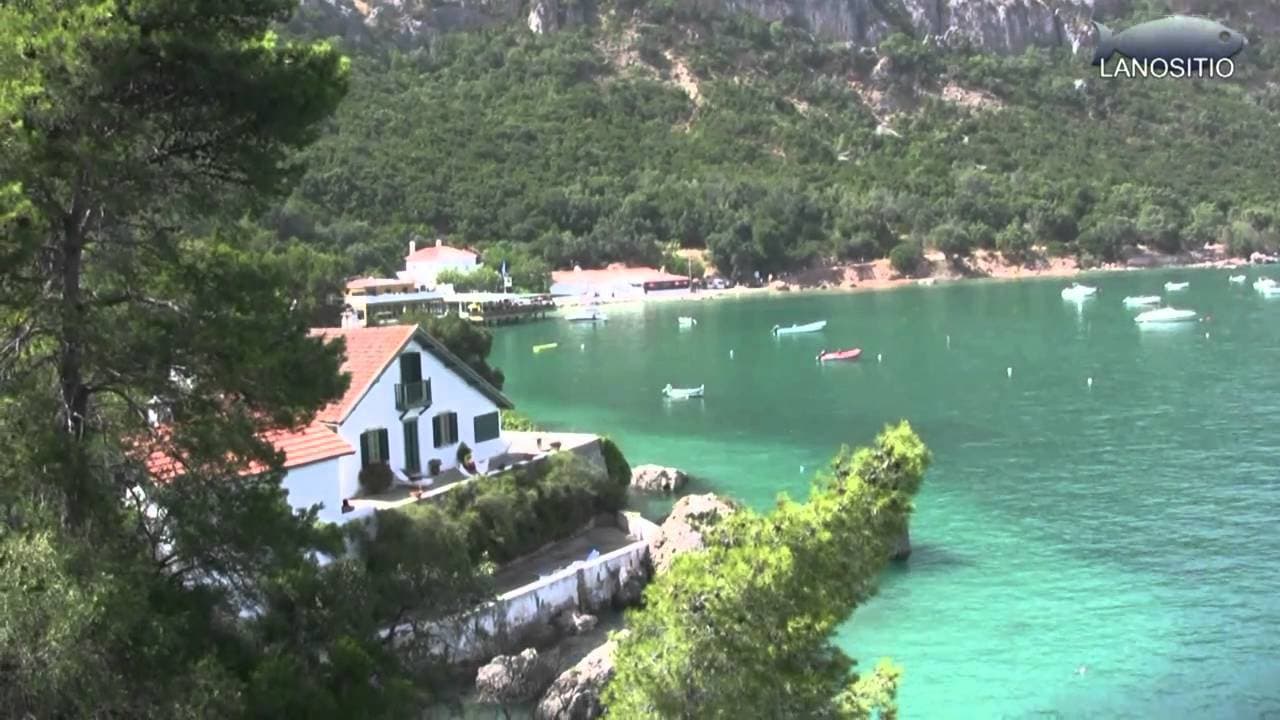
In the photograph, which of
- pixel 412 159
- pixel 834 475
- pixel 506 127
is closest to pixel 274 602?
pixel 834 475

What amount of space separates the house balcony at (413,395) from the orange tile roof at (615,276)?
112 metres

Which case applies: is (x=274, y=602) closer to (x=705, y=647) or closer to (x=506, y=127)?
(x=705, y=647)

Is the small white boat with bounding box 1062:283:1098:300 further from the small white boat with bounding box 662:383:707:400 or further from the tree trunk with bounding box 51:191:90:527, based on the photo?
the tree trunk with bounding box 51:191:90:527

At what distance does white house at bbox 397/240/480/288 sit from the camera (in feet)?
430

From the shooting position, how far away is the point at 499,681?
22.7 metres

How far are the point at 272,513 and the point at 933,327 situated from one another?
93.9 m

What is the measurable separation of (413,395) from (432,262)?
348ft

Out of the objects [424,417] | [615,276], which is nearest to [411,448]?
[424,417]

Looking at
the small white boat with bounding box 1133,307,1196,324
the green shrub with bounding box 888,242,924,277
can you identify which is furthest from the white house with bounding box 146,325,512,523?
the green shrub with bounding box 888,242,924,277

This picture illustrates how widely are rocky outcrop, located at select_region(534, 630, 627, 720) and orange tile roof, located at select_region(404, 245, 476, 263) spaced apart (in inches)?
4548

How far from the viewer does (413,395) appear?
1191 inches

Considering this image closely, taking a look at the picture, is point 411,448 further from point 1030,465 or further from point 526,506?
point 1030,465

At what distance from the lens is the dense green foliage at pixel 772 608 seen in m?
11.3

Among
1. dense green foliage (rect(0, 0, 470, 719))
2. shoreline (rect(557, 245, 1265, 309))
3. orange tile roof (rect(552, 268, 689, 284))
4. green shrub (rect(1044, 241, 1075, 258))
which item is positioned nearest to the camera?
dense green foliage (rect(0, 0, 470, 719))
